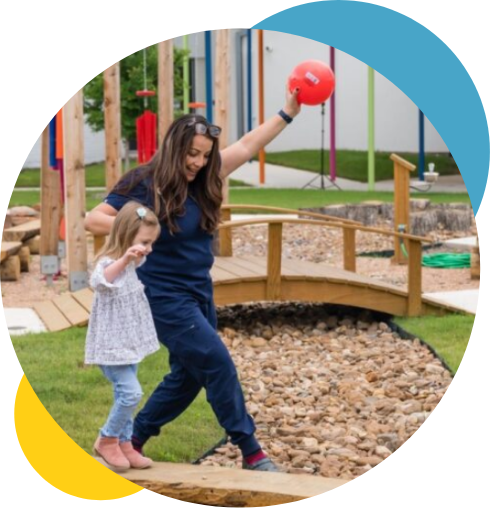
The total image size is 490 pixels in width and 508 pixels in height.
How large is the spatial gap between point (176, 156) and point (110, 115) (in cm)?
525

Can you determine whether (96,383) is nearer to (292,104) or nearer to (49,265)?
(292,104)

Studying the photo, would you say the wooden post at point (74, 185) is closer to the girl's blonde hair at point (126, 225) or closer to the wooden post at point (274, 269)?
the wooden post at point (274, 269)

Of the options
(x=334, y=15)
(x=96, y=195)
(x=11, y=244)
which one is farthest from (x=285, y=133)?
(x=334, y=15)

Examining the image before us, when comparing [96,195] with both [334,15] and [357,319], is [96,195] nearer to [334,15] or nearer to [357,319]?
[357,319]

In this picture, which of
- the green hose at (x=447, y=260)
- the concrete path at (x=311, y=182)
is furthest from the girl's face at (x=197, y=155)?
the concrete path at (x=311, y=182)

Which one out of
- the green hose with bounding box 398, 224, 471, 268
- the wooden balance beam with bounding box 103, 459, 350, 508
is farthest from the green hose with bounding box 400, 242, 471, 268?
the wooden balance beam with bounding box 103, 459, 350, 508

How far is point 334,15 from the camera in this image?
479 centimetres

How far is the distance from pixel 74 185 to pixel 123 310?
179 inches

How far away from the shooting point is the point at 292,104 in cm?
508

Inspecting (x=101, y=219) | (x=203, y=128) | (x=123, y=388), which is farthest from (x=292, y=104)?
(x=123, y=388)

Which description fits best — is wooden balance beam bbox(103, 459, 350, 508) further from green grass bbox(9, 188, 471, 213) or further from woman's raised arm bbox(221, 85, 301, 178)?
green grass bbox(9, 188, 471, 213)

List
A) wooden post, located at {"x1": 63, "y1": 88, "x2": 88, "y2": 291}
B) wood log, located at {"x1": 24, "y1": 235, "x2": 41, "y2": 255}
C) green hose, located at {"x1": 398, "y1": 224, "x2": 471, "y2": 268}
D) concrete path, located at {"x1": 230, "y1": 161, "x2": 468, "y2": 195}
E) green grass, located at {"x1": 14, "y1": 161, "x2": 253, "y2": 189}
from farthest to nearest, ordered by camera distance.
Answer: green grass, located at {"x1": 14, "y1": 161, "x2": 253, "y2": 189} < concrete path, located at {"x1": 230, "y1": 161, "x2": 468, "y2": 195} < wood log, located at {"x1": 24, "y1": 235, "x2": 41, "y2": 255} < green hose, located at {"x1": 398, "y1": 224, "x2": 471, "y2": 268} < wooden post, located at {"x1": 63, "y1": 88, "x2": 88, "y2": 291}

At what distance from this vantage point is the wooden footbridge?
7684mm

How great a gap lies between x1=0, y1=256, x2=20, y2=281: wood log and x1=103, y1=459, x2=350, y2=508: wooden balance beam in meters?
5.90
